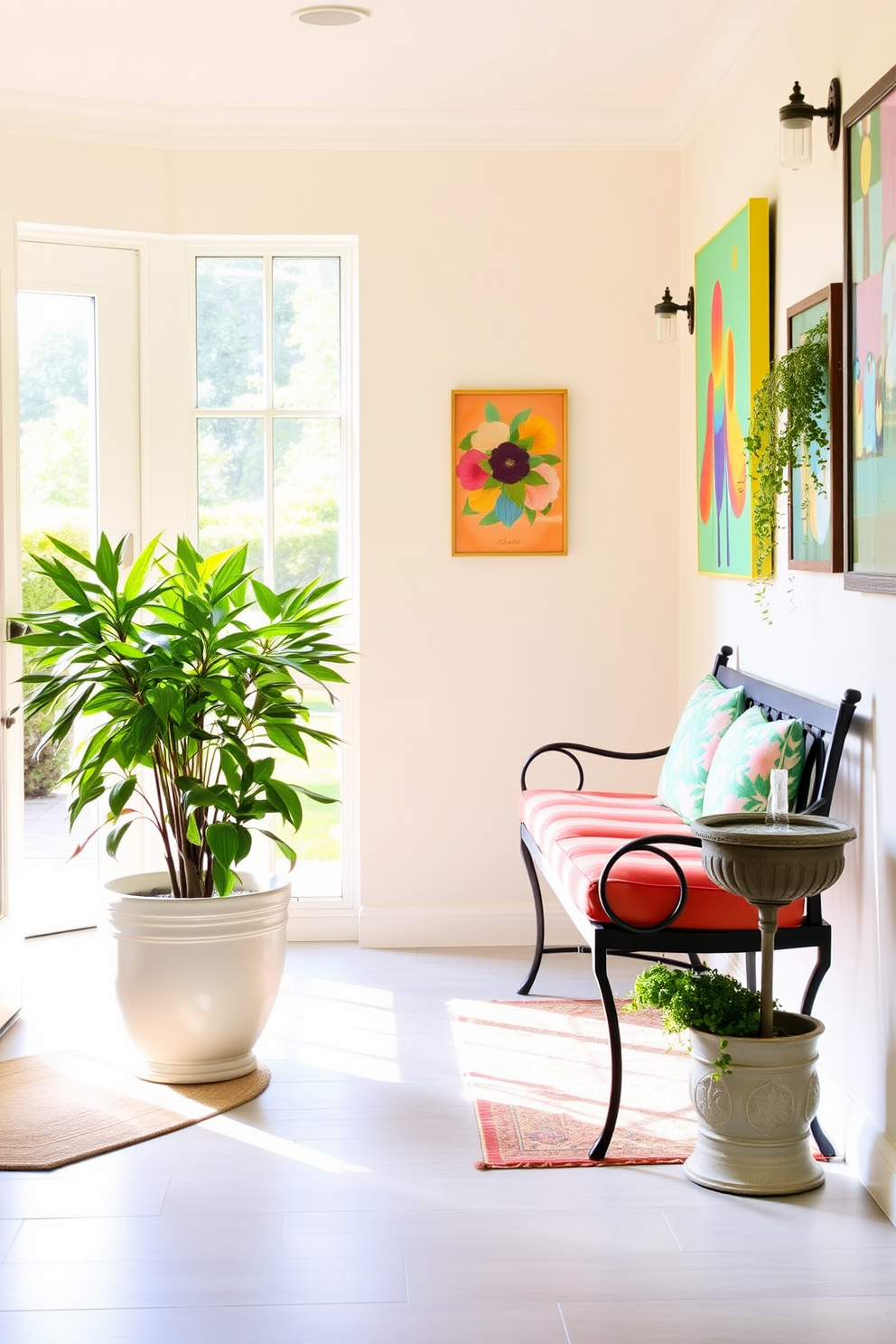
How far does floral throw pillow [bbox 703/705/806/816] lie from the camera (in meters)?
3.08

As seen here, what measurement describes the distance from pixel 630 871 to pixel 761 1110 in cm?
56

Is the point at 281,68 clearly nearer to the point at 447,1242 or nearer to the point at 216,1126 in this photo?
the point at 216,1126

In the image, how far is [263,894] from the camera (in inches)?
136

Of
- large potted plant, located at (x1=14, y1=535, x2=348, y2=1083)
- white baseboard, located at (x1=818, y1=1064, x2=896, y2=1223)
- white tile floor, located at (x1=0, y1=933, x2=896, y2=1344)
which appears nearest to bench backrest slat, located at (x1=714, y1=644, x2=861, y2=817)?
white baseboard, located at (x1=818, y1=1064, x2=896, y2=1223)

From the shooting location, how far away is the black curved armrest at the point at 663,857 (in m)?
2.92

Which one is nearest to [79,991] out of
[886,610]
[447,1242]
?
[447,1242]

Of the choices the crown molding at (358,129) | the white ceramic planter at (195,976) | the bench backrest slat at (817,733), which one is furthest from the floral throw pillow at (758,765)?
the crown molding at (358,129)

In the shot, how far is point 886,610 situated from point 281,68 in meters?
2.70

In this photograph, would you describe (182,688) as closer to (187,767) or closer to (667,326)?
(187,767)

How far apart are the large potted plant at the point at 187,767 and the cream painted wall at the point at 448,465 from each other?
1.34m

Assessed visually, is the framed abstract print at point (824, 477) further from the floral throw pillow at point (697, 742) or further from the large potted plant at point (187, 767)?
the large potted plant at point (187, 767)

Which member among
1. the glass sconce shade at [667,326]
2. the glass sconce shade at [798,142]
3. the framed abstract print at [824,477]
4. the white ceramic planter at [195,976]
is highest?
the glass sconce shade at [798,142]

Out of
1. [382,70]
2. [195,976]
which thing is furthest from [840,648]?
[382,70]

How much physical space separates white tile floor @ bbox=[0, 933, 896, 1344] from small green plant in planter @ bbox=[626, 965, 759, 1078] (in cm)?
33
